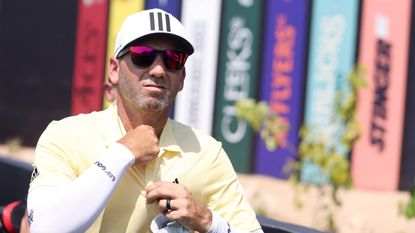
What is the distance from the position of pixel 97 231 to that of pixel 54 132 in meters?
0.30

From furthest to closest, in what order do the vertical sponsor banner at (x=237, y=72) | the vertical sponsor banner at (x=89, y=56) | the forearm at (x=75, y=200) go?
the vertical sponsor banner at (x=89, y=56) → the vertical sponsor banner at (x=237, y=72) → the forearm at (x=75, y=200)

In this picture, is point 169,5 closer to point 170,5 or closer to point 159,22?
point 170,5

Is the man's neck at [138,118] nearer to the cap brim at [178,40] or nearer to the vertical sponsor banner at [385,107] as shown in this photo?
the cap brim at [178,40]

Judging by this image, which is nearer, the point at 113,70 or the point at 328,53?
the point at 113,70

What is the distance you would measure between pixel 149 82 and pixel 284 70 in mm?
6992

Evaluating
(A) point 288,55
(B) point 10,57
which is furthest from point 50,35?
(A) point 288,55

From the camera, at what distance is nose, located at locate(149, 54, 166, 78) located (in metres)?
2.18

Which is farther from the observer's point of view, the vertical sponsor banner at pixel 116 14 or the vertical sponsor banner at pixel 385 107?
the vertical sponsor banner at pixel 116 14

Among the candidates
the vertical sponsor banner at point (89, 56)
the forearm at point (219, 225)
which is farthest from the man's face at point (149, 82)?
the vertical sponsor banner at point (89, 56)

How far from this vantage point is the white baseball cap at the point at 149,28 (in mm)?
2146

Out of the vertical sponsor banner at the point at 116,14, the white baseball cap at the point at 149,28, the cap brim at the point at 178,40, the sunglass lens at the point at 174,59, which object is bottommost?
the sunglass lens at the point at 174,59

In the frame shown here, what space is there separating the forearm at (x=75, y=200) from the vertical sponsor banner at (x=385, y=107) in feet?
21.2

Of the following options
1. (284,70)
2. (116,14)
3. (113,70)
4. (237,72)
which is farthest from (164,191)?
(116,14)

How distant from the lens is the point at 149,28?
2145 mm
